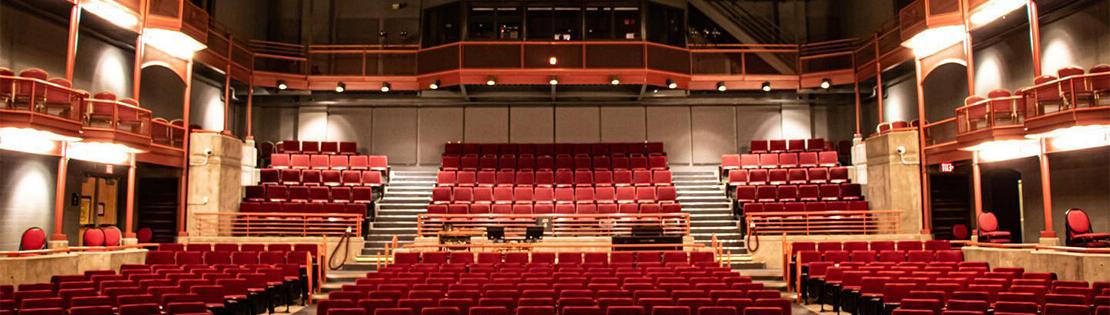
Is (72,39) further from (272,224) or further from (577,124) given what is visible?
(577,124)

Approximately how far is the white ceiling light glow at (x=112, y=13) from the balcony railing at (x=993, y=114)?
1280 centimetres

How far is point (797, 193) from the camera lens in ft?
50.3

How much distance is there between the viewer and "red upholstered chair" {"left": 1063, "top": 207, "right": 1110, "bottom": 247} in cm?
1063

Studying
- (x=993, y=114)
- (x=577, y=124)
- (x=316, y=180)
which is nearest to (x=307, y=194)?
(x=316, y=180)

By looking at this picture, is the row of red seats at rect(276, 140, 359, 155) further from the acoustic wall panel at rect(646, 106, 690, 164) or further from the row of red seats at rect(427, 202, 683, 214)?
the acoustic wall panel at rect(646, 106, 690, 164)

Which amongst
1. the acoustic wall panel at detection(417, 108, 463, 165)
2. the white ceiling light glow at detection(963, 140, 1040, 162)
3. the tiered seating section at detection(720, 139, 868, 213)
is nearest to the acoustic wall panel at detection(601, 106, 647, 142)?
the tiered seating section at detection(720, 139, 868, 213)

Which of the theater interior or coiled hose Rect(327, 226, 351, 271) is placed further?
coiled hose Rect(327, 226, 351, 271)

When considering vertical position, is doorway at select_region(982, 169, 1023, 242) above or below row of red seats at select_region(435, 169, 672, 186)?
below

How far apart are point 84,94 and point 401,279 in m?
6.20

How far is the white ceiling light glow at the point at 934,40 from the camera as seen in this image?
13.6 metres

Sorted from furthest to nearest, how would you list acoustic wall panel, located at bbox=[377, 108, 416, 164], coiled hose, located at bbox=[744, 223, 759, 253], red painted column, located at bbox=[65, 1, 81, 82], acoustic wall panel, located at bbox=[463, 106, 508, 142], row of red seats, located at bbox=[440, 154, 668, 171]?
acoustic wall panel, located at bbox=[463, 106, 508, 142] < acoustic wall panel, located at bbox=[377, 108, 416, 164] < row of red seats, located at bbox=[440, 154, 668, 171] < coiled hose, located at bbox=[744, 223, 759, 253] < red painted column, located at bbox=[65, 1, 81, 82]

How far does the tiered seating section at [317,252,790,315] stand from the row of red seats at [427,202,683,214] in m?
4.17

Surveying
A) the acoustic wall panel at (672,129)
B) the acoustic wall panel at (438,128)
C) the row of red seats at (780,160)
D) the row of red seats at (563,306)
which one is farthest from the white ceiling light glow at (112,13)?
the row of red seats at (780,160)

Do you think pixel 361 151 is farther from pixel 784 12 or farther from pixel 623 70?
pixel 784 12
